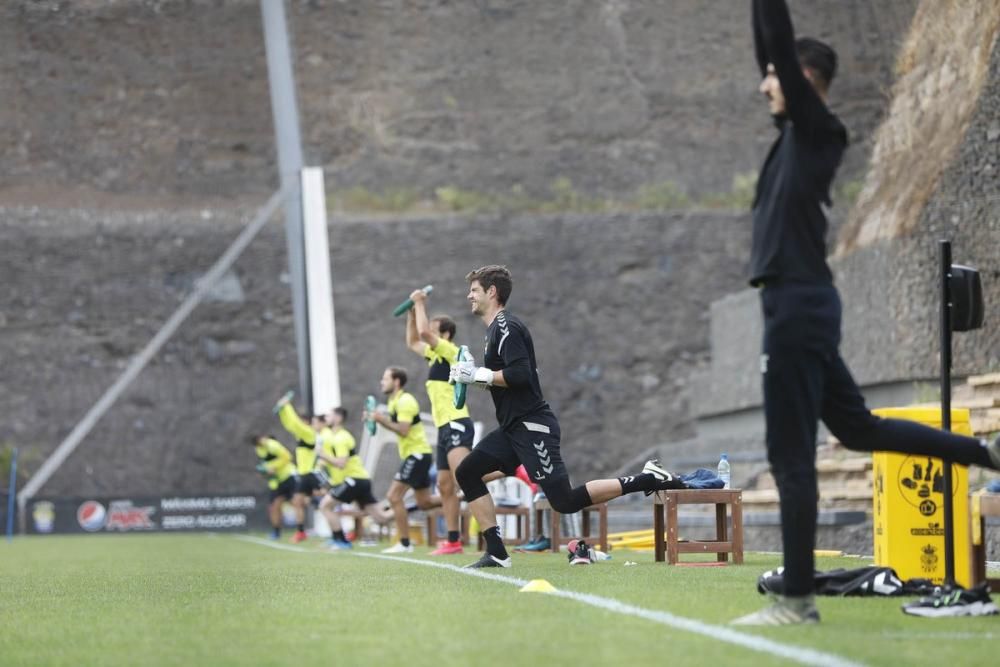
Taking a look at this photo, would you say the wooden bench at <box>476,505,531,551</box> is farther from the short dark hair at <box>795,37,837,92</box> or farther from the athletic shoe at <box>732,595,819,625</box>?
the short dark hair at <box>795,37,837,92</box>

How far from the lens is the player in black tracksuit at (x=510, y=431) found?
10375mm

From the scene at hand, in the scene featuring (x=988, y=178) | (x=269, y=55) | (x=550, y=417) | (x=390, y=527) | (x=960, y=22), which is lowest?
(x=390, y=527)

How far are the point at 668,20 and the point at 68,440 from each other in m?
18.6

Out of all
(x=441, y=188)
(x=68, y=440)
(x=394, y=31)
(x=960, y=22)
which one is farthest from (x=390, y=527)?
(x=394, y=31)

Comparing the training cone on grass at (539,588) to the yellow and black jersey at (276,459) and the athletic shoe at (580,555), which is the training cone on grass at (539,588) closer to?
the athletic shoe at (580,555)

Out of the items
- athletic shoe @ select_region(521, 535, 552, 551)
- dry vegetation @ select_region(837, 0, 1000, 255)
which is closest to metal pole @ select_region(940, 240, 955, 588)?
athletic shoe @ select_region(521, 535, 552, 551)

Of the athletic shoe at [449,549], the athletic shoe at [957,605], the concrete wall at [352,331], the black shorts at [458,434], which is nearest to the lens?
the athletic shoe at [957,605]

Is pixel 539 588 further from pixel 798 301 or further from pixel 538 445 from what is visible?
pixel 798 301

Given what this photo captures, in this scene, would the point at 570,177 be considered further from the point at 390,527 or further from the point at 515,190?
the point at 390,527

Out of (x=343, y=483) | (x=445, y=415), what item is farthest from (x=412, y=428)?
(x=343, y=483)

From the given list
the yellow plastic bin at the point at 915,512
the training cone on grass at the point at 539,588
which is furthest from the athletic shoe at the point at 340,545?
the yellow plastic bin at the point at 915,512

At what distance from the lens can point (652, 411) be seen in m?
36.9

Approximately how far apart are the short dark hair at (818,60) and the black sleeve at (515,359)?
4368 mm

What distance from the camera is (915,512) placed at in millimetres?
8609
